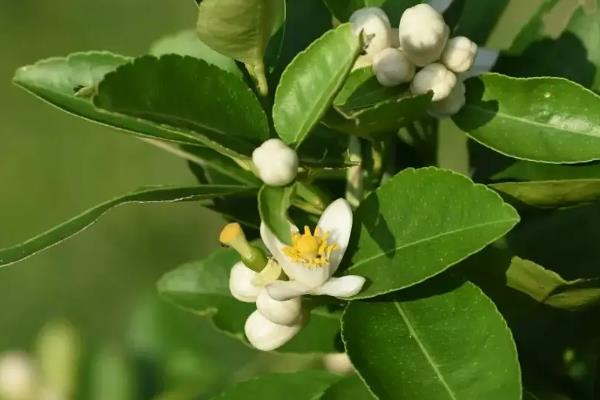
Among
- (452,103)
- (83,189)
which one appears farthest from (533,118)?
(83,189)

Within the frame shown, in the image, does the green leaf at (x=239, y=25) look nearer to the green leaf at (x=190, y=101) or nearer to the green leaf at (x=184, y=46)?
the green leaf at (x=190, y=101)

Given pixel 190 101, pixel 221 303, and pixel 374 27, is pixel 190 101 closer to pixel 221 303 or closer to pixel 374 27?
pixel 374 27

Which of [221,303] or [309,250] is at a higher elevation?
[309,250]

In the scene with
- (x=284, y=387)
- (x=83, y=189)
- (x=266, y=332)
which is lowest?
(x=83, y=189)

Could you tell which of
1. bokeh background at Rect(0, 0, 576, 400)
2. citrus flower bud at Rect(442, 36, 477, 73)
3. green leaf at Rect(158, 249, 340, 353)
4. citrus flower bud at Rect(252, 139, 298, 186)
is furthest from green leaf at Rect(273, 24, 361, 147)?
bokeh background at Rect(0, 0, 576, 400)

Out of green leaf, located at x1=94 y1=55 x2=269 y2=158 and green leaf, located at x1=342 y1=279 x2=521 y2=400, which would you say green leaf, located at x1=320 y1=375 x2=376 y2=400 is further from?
green leaf, located at x1=94 y1=55 x2=269 y2=158

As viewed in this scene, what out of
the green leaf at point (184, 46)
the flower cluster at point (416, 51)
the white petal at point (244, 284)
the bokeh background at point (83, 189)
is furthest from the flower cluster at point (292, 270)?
the bokeh background at point (83, 189)

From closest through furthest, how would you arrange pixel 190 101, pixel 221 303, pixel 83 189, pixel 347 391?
pixel 190 101
pixel 347 391
pixel 221 303
pixel 83 189
